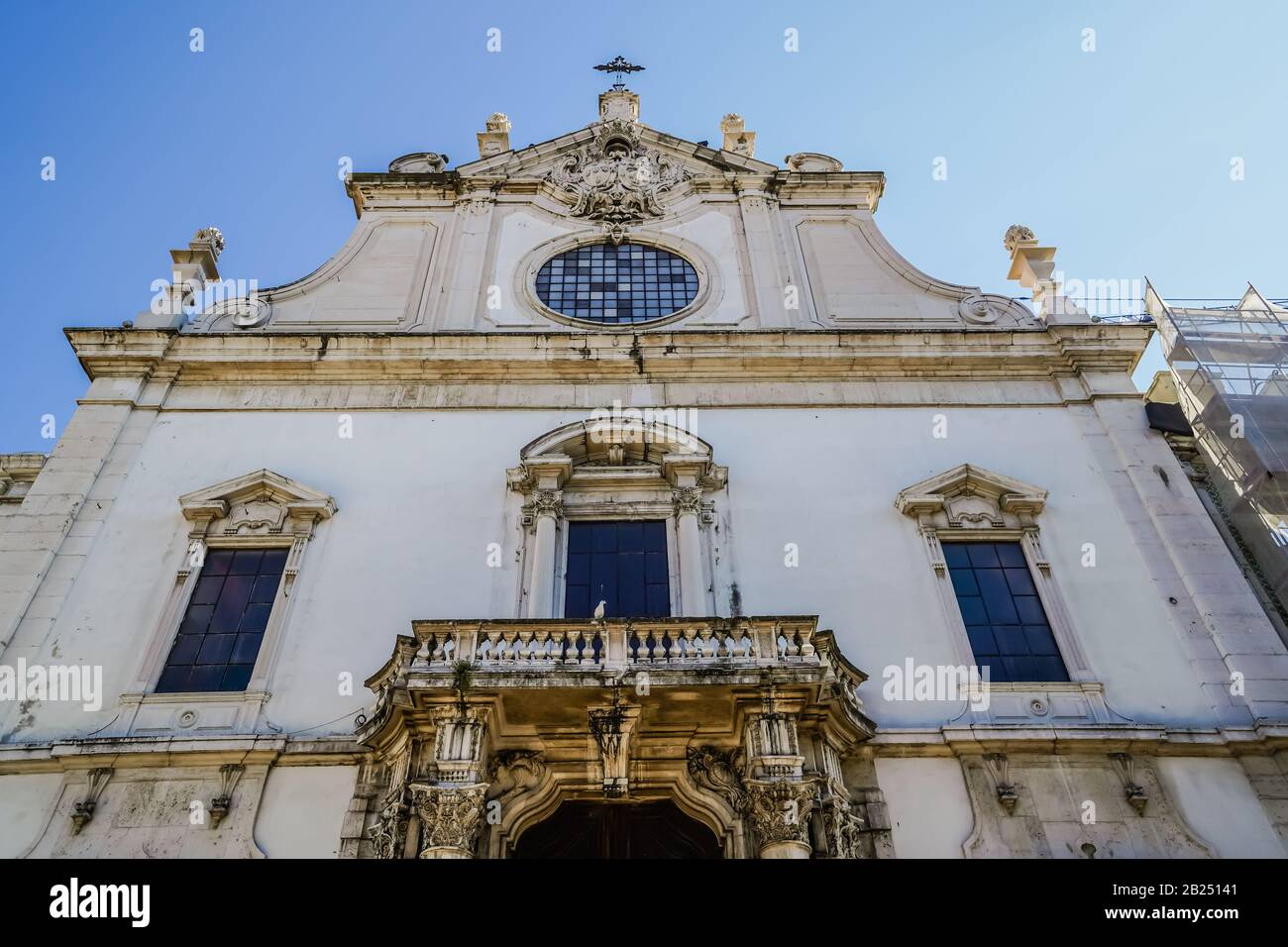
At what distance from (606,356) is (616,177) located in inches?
233

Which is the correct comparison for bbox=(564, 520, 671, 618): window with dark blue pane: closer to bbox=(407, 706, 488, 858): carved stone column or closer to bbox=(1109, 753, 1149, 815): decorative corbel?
bbox=(407, 706, 488, 858): carved stone column

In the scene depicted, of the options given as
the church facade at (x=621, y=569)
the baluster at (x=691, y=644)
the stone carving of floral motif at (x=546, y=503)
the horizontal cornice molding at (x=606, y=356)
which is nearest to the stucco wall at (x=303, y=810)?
the church facade at (x=621, y=569)

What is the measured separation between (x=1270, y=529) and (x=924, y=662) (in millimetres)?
5457

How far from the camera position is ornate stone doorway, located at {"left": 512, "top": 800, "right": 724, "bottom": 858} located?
36.2ft

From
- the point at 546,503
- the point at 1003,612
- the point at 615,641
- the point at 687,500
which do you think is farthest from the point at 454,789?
the point at 1003,612

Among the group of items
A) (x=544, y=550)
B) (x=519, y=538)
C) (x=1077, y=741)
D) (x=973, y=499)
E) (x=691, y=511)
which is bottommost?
Answer: (x=1077, y=741)

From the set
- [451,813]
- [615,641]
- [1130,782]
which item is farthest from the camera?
[1130,782]

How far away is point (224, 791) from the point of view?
1087 centimetres

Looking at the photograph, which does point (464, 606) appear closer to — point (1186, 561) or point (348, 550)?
point (348, 550)

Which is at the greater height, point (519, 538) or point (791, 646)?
point (519, 538)

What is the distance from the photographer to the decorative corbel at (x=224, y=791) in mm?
10680

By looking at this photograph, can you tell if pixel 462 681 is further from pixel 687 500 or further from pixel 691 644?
pixel 687 500
